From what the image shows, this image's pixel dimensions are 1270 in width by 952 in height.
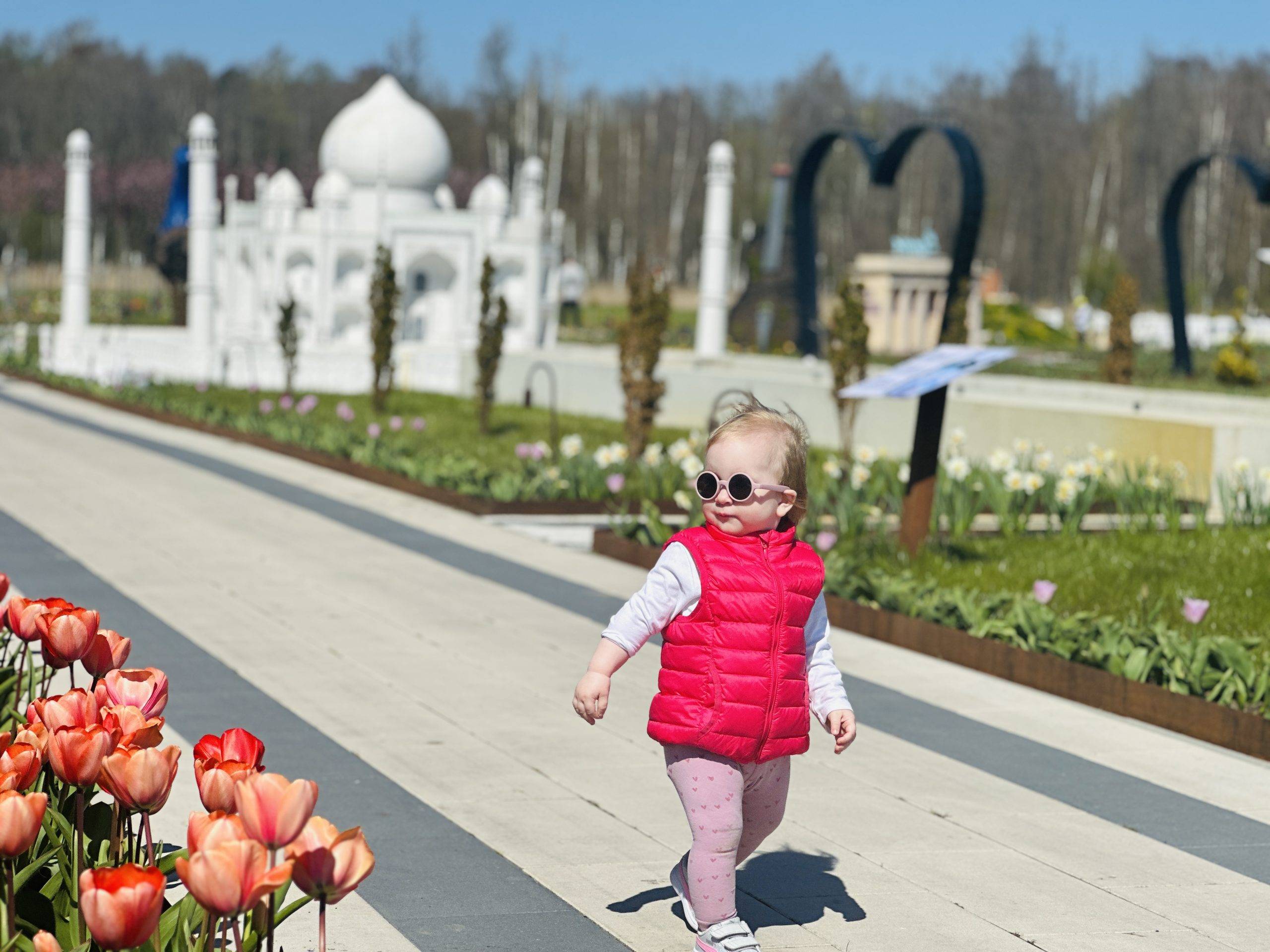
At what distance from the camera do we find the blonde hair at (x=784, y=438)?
3723 mm

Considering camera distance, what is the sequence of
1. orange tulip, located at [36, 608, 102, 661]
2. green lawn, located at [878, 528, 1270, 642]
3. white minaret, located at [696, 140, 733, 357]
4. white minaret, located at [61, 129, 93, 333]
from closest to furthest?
1. orange tulip, located at [36, 608, 102, 661]
2. green lawn, located at [878, 528, 1270, 642]
3. white minaret, located at [696, 140, 733, 357]
4. white minaret, located at [61, 129, 93, 333]

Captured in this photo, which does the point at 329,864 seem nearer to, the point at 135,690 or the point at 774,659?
the point at 135,690

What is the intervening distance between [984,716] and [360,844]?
4.65 metres

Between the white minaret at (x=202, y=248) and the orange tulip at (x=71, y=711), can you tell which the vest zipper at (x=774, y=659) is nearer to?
the orange tulip at (x=71, y=711)

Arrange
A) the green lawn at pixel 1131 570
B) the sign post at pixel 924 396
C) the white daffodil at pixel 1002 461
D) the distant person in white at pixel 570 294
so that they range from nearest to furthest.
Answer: the green lawn at pixel 1131 570
the sign post at pixel 924 396
the white daffodil at pixel 1002 461
the distant person in white at pixel 570 294

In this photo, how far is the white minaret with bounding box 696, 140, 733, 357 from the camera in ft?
73.5

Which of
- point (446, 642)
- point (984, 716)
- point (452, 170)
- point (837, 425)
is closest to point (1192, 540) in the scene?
point (984, 716)

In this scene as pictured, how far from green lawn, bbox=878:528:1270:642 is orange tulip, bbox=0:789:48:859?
5.90 metres

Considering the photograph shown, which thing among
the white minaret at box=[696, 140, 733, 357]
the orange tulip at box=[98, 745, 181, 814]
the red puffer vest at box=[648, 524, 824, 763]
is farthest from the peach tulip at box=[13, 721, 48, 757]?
the white minaret at box=[696, 140, 733, 357]

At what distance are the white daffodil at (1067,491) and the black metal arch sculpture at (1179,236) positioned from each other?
10613 mm

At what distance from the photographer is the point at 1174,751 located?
20.2 feet

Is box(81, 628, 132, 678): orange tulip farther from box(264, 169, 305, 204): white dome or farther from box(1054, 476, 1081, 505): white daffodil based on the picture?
box(264, 169, 305, 204): white dome

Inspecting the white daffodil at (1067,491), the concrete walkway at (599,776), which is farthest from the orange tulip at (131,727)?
the white daffodil at (1067,491)

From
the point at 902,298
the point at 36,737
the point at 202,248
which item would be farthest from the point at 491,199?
the point at 36,737
